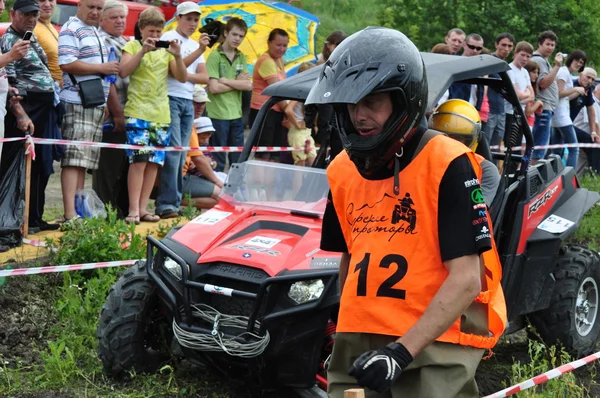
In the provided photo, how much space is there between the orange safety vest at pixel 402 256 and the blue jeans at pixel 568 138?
12007 millimetres

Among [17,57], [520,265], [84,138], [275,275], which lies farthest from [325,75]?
[84,138]

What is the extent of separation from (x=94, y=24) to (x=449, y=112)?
384 centimetres

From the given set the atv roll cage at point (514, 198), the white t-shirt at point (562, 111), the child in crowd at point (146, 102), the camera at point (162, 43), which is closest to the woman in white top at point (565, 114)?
the white t-shirt at point (562, 111)

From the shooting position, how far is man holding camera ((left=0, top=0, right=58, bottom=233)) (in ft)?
26.0

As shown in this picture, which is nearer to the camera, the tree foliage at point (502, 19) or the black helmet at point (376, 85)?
the black helmet at point (376, 85)

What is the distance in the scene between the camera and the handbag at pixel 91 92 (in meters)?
8.37

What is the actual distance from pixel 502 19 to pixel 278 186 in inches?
573

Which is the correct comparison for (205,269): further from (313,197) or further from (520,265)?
(520,265)

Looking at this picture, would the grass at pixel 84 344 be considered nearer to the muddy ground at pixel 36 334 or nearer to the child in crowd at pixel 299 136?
the muddy ground at pixel 36 334

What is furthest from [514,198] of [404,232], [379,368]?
[379,368]

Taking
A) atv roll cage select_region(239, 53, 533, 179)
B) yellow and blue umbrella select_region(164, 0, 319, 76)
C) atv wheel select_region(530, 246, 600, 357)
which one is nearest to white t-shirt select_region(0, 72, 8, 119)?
atv roll cage select_region(239, 53, 533, 179)

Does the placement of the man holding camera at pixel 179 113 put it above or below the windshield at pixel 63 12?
above

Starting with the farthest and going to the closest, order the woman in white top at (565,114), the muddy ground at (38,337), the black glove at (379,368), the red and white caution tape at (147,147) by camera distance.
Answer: the woman in white top at (565,114) < the red and white caution tape at (147,147) < the muddy ground at (38,337) < the black glove at (379,368)

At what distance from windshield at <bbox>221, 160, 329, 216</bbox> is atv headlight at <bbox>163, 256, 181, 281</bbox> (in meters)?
0.74
